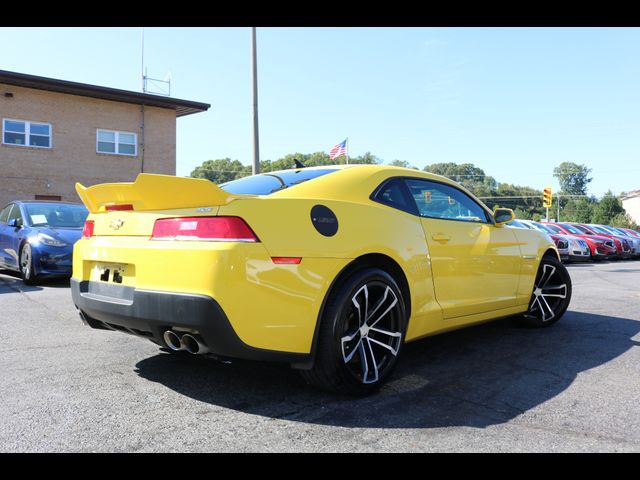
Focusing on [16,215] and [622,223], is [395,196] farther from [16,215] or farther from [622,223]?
[622,223]

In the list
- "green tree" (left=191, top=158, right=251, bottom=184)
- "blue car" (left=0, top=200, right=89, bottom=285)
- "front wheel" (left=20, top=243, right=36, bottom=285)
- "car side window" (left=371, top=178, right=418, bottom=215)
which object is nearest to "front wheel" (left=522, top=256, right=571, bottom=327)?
"car side window" (left=371, top=178, right=418, bottom=215)

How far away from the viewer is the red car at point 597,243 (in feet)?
60.4

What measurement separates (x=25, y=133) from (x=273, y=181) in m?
20.4

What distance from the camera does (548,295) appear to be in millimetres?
5344

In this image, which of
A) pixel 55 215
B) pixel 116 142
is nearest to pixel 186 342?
pixel 55 215

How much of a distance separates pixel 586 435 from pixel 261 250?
1.89 meters

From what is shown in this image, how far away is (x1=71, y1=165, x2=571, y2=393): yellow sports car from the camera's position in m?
2.66

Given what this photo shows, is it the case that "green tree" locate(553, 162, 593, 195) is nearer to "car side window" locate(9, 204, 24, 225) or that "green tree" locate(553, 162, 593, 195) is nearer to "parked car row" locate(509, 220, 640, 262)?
"parked car row" locate(509, 220, 640, 262)

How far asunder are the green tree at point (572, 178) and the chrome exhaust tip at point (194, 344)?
445ft

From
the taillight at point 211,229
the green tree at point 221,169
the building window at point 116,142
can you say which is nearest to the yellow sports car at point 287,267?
the taillight at point 211,229

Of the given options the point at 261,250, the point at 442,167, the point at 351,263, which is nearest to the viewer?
the point at 261,250

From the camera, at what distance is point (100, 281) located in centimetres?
320
